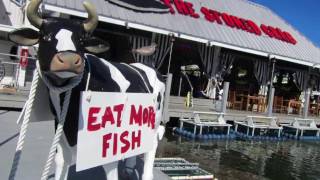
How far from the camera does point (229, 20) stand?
18.9m

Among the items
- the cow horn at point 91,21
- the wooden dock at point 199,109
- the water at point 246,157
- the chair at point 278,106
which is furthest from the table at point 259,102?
the cow horn at point 91,21

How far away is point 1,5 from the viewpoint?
15.7 m

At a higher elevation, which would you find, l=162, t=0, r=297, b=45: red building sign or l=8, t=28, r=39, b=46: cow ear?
l=162, t=0, r=297, b=45: red building sign

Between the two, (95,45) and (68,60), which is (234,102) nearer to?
(95,45)

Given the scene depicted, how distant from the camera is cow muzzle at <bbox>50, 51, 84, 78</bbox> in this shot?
278cm

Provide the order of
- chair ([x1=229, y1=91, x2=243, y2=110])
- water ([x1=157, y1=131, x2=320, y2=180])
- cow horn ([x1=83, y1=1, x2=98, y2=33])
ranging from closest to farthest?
cow horn ([x1=83, y1=1, x2=98, y2=33])
water ([x1=157, y1=131, x2=320, y2=180])
chair ([x1=229, y1=91, x2=243, y2=110])

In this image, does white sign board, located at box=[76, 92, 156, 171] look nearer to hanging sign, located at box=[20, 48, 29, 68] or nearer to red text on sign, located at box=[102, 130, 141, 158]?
red text on sign, located at box=[102, 130, 141, 158]

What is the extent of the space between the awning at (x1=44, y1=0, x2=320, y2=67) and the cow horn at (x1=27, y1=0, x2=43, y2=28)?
998cm

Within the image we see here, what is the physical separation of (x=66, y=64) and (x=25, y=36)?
504 mm

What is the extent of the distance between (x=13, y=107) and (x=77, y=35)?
7.71 m

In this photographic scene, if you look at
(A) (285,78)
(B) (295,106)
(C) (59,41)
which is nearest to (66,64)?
(C) (59,41)

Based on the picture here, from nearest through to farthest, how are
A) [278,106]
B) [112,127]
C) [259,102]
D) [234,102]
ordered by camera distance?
[112,127], [234,102], [259,102], [278,106]

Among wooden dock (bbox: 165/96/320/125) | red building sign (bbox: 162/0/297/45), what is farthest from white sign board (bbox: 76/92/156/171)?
red building sign (bbox: 162/0/297/45)

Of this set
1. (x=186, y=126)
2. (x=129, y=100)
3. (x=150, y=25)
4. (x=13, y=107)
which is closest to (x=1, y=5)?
(x=150, y=25)
